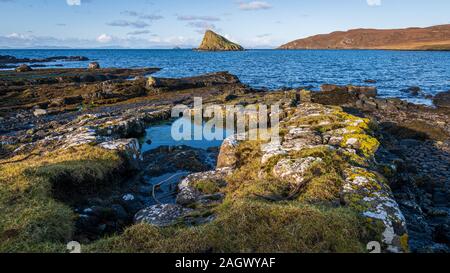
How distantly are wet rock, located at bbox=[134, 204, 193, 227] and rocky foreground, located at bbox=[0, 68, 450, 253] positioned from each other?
54 mm

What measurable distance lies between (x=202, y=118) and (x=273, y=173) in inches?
678

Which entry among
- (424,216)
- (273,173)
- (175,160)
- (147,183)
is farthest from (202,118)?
(424,216)

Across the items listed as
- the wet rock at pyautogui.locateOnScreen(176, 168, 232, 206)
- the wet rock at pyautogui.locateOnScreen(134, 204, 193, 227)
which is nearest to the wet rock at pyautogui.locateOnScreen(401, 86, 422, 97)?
the wet rock at pyautogui.locateOnScreen(176, 168, 232, 206)

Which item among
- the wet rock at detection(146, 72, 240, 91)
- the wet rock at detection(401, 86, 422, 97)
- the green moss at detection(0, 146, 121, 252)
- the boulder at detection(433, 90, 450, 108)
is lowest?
the green moss at detection(0, 146, 121, 252)

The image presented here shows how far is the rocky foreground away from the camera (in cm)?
627

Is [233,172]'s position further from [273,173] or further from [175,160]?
[175,160]

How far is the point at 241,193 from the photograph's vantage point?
360 inches

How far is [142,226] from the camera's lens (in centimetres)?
664

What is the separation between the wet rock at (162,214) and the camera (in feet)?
29.9

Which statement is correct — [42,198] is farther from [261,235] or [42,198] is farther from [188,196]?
[261,235]

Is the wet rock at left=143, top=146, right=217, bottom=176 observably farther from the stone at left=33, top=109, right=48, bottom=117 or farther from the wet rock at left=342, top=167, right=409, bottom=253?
the stone at left=33, top=109, right=48, bottom=117

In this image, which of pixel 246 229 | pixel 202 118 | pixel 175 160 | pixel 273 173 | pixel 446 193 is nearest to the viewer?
pixel 246 229

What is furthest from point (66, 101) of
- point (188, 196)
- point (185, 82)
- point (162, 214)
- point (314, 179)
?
point (314, 179)

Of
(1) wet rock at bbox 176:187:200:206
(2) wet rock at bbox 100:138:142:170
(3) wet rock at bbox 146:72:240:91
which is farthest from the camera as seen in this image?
(3) wet rock at bbox 146:72:240:91
